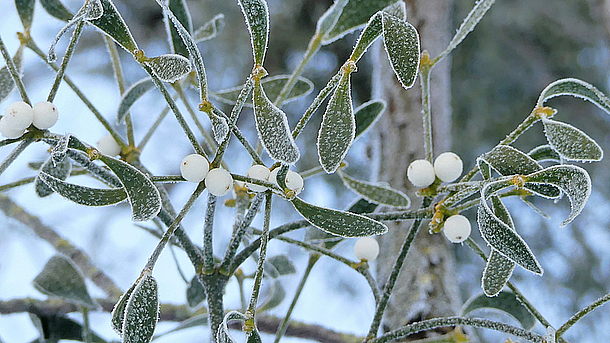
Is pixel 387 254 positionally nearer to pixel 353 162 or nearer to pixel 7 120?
pixel 7 120

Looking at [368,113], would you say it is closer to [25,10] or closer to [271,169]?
[271,169]

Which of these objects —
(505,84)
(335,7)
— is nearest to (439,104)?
(335,7)

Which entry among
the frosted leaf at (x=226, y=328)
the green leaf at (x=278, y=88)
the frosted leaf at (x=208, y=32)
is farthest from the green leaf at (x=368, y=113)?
the frosted leaf at (x=226, y=328)

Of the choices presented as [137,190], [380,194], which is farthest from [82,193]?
[380,194]

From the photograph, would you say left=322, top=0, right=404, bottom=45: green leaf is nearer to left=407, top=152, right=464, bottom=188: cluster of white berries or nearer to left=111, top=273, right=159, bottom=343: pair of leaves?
left=407, top=152, right=464, bottom=188: cluster of white berries

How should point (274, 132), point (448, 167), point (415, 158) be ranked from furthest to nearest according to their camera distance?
point (415, 158) → point (448, 167) → point (274, 132)

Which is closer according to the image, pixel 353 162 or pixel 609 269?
pixel 353 162

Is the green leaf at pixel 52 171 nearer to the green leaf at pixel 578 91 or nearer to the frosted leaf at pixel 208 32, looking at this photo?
the frosted leaf at pixel 208 32
